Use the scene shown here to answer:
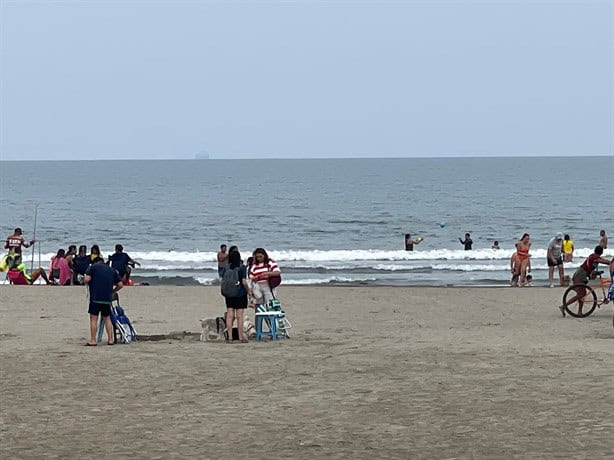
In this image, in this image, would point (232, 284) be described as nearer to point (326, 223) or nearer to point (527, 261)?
point (527, 261)

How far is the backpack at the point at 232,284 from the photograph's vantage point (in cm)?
1589

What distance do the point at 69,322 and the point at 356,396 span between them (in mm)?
8779

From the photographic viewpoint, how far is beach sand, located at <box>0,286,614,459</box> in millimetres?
9578

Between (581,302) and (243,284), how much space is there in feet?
23.1

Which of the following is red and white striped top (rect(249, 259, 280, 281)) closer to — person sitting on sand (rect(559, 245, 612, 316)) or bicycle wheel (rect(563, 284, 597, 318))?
bicycle wheel (rect(563, 284, 597, 318))

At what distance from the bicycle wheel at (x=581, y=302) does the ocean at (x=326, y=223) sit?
10902 mm

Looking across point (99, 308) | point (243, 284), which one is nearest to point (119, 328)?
point (99, 308)

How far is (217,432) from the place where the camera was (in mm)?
10047

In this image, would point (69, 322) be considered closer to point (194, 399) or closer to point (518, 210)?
point (194, 399)

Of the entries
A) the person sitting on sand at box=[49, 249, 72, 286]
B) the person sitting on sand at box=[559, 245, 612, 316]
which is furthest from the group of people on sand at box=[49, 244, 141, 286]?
the person sitting on sand at box=[559, 245, 612, 316]

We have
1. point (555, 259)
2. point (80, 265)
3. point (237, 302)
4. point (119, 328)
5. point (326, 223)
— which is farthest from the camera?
point (326, 223)

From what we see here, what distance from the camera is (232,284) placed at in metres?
15.9

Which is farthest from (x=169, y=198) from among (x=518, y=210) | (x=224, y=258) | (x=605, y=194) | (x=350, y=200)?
(x=224, y=258)

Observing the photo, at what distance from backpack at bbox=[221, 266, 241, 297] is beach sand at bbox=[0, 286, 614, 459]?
78cm
